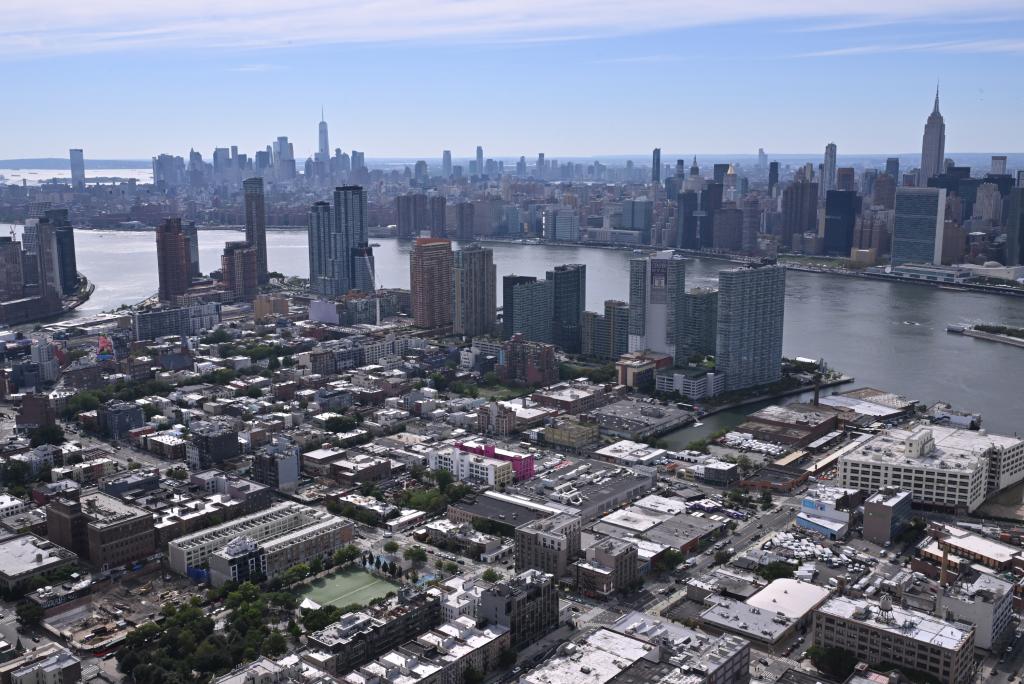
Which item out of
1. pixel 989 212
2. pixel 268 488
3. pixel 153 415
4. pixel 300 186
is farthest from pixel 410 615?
pixel 300 186

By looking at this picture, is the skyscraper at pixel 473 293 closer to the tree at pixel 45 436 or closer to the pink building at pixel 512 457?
the pink building at pixel 512 457

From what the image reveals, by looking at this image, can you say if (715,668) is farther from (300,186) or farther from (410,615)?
(300,186)

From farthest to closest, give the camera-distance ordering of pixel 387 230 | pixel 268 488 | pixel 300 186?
1. pixel 300 186
2. pixel 387 230
3. pixel 268 488

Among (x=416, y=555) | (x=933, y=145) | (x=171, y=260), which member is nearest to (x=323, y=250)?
(x=171, y=260)

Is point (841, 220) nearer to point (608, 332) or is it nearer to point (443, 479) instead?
point (608, 332)

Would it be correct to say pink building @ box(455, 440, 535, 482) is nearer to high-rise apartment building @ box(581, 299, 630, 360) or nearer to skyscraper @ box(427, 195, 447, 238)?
high-rise apartment building @ box(581, 299, 630, 360)
